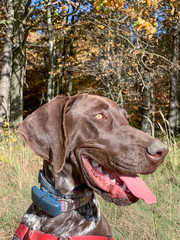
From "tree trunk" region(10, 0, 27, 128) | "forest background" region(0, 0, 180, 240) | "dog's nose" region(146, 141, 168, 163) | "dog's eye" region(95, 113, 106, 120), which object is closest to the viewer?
"dog's nose" region(146, 141, 168, 163)

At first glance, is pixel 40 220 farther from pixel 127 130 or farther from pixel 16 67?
pixel 16 67

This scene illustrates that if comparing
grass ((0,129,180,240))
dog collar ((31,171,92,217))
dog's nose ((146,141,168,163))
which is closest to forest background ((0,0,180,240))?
grass ((0,129,180,240))

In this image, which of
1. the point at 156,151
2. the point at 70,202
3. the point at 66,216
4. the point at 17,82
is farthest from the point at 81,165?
the point at 17,82

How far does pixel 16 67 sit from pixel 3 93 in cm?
321

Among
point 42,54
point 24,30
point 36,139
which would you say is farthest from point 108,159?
point 42,54

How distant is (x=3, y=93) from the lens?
9.20 meters

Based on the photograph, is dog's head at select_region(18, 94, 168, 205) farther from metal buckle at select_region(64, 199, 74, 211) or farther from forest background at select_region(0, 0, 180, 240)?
forest background at select_region(0, 0, 180, 240)

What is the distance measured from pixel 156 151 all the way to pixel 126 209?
78.2 inches

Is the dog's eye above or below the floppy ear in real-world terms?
above

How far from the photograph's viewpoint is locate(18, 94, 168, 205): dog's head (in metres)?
2.00

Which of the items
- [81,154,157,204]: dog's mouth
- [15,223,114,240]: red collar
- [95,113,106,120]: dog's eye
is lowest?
[15,223,114,240]: red collar

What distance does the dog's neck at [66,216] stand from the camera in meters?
2.09

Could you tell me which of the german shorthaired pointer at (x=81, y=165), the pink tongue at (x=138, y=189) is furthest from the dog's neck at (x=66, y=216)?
the pink tongue at (x=138, y=189)

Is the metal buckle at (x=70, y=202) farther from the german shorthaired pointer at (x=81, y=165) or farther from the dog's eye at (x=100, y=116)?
the dog's eye at (x=100, y=116)
